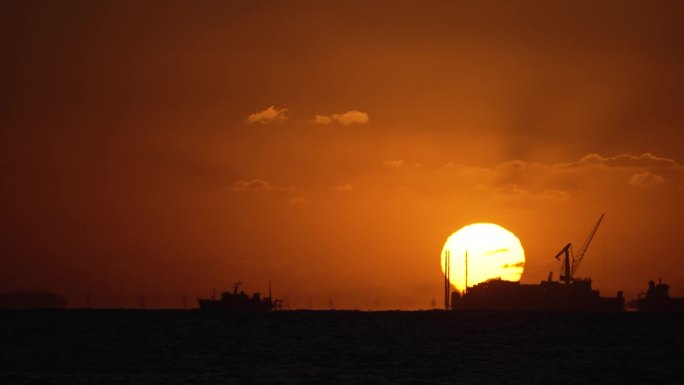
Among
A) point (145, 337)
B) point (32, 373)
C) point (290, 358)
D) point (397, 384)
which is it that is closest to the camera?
point (397, 384)

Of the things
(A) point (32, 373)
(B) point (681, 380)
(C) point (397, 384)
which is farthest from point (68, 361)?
(B) point (681, 380)

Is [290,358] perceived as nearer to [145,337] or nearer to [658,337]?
[145,337]

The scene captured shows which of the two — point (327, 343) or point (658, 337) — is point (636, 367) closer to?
point (327, 343)

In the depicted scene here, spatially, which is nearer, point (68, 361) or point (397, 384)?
point (397, 384)

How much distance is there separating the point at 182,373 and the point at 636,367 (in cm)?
5665

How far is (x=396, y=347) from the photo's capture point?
15700 centimetres

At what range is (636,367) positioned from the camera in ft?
401

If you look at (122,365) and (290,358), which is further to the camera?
(290,358)

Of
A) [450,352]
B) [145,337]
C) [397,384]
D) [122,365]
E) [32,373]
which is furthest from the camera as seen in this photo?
[145,337]

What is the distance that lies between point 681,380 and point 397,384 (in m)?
31.3

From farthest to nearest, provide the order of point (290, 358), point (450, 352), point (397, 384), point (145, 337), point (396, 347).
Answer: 1. point (145, 337)
2. point (396, 347)
3. point (450, 352)
4. point (290, 358)
5. point (397, 384)

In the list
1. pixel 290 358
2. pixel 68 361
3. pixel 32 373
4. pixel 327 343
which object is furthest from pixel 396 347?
pixel 32 373

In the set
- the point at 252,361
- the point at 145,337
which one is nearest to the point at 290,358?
the point at 252,361

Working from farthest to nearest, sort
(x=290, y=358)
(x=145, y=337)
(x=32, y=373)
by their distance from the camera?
(x=145, y=337) → (x=290, y=358) → (x=32, y=373)
